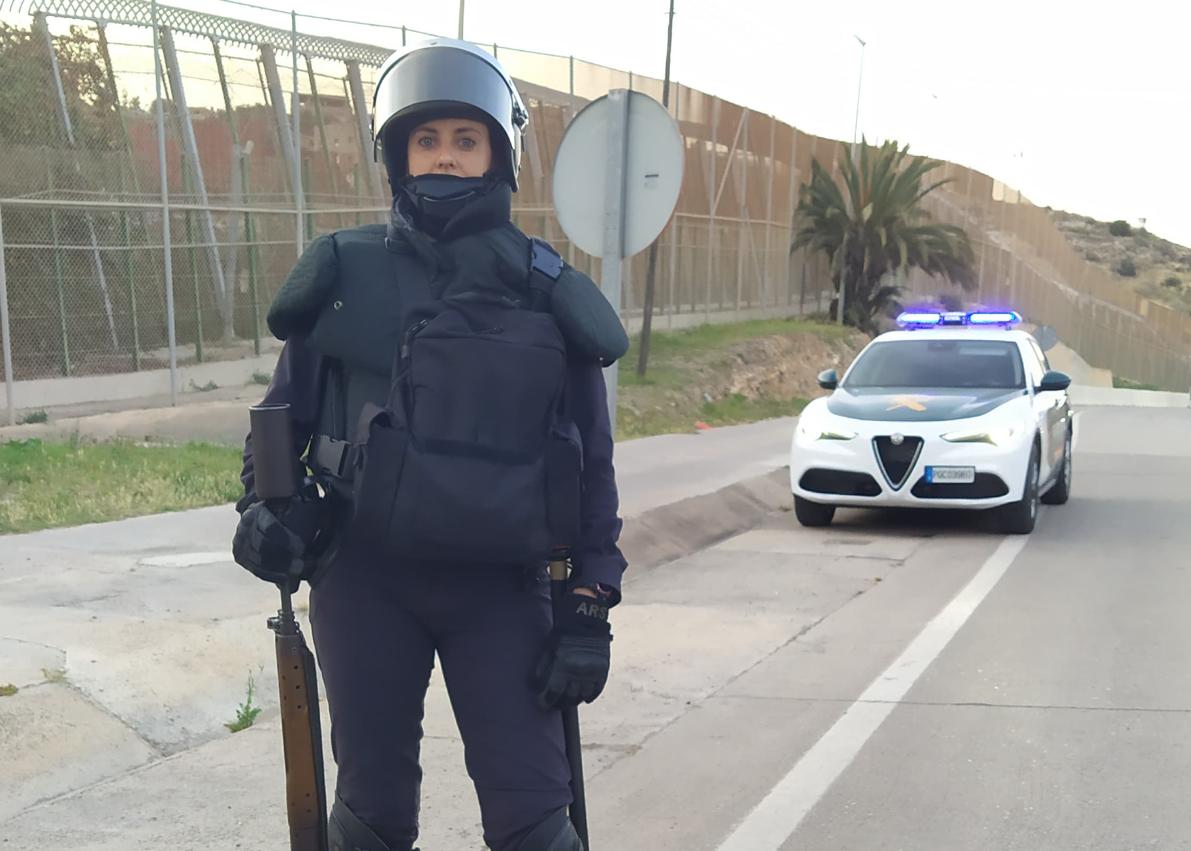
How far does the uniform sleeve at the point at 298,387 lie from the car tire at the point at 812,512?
28.6ft

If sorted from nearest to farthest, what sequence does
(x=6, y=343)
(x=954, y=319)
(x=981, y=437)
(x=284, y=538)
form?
(x=284, y=538)
(x=981, y=437)
(x=6, y=343)
(x=954, y=319)

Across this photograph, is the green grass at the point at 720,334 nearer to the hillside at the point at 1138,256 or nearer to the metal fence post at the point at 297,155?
the metal fence post at the point at 297,155

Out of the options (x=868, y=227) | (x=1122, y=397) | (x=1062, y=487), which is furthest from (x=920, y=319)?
(x=1122, y=397)

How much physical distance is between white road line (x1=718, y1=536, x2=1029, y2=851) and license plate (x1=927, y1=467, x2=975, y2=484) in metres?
2.46

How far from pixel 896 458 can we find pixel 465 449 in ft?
28.2

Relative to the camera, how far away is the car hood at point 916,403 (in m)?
11.1

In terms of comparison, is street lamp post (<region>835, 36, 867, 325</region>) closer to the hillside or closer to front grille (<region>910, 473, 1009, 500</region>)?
front grille (<region>910, 473, 1009, 500</region>)

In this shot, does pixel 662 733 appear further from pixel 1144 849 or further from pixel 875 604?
pixel 875 604

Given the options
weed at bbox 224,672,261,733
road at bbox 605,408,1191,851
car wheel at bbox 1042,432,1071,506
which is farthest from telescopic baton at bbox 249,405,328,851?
car wheel at bbox 1042,432,1071,506

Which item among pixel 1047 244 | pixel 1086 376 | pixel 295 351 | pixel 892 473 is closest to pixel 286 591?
pixel 295 351

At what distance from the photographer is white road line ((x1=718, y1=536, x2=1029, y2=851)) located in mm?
4531

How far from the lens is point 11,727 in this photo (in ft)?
16.0

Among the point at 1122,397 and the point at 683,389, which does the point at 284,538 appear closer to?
the point at 683,389

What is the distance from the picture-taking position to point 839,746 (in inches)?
214
